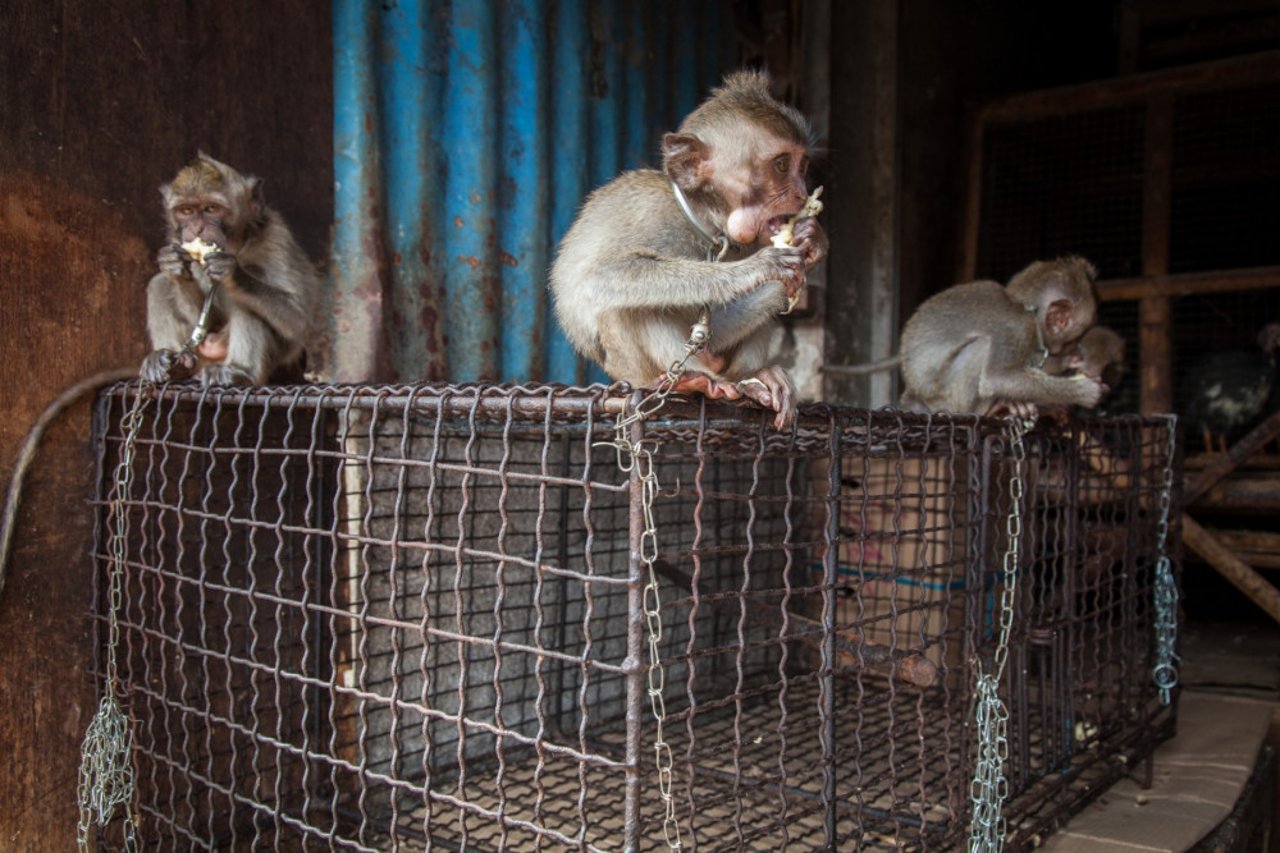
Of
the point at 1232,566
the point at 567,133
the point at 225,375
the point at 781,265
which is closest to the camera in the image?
the point at 781,265

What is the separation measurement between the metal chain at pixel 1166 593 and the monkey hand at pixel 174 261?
361 cm

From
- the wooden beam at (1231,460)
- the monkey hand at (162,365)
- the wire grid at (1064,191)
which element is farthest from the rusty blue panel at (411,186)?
the wire grid at (1064,191)

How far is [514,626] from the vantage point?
399 centimetres

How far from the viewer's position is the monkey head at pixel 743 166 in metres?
2.79

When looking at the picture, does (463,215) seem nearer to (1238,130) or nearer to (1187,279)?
(1187,279)

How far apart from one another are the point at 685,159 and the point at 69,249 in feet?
6.27

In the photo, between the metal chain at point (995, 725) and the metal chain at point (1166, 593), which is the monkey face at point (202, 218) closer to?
the metal chain at point (995, 725)

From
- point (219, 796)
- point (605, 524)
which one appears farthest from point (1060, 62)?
point (219, 796)

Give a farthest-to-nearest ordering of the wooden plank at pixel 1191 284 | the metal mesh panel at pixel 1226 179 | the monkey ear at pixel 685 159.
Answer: the metal mesh panel at pixel 1226 179 < the wooden plank at pixel 1191 284 < the monkey ear at pixel 685 159

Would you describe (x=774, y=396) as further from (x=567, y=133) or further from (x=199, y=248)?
(x=567, y=133)

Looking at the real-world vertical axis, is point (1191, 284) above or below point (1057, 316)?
above

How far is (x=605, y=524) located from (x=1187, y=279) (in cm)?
361

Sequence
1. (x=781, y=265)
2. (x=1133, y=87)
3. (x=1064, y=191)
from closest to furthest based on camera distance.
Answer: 1. (x=781, y=265)
2. (x=1133, y=87)
3. (x=1064, y=191)

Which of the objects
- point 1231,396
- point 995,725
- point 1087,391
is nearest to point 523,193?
point 1087,391
